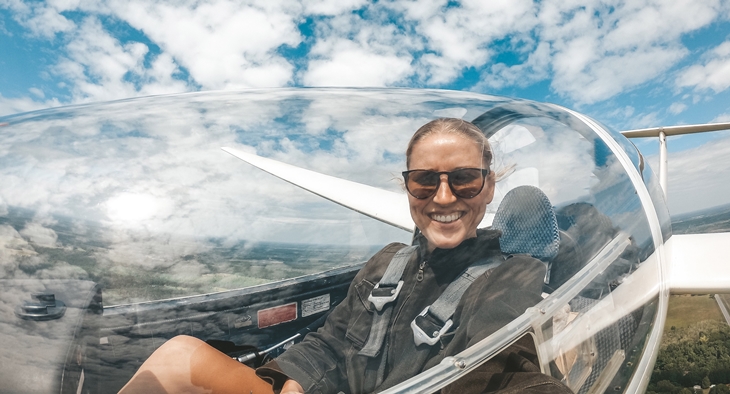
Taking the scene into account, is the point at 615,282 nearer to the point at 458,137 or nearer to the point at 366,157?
the point at 458,137

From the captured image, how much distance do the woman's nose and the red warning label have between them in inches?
26.1

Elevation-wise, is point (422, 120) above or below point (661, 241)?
above

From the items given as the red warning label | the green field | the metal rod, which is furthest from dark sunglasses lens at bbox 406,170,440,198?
the green field

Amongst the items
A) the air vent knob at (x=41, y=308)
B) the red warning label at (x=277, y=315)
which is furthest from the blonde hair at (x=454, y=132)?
the air vent knob at (x=41, y=308)

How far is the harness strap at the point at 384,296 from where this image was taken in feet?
4.37

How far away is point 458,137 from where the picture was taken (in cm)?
150

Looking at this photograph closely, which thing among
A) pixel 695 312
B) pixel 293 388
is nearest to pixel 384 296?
pixel 293 388

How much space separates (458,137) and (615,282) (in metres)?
0.88

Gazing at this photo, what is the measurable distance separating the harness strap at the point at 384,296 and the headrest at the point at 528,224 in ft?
1.03

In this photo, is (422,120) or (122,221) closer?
(122,221)

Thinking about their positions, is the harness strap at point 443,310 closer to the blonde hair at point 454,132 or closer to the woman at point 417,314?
the woman at point 417,314

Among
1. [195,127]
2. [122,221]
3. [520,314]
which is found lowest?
[520,314]

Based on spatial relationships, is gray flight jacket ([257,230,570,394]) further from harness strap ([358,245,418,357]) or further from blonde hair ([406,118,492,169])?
blonde hair ([406,118,492,169])

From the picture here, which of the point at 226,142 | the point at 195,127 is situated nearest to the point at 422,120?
the point at 226,142
